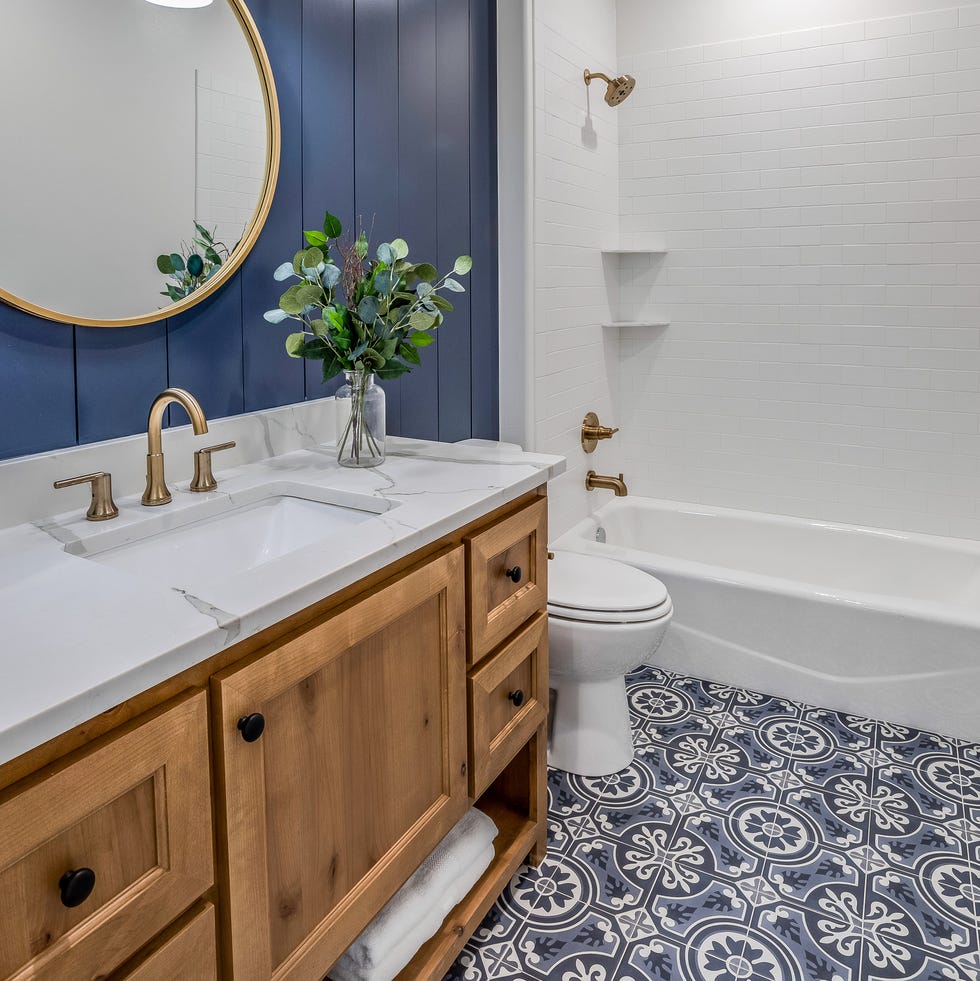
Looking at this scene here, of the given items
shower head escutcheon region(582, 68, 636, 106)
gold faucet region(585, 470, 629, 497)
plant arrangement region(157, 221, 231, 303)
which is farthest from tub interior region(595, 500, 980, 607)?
plant arrangement region(157, 221, 231, 303)

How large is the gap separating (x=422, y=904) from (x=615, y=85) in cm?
251

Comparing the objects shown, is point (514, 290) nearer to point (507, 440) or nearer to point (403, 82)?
point (507, 440)

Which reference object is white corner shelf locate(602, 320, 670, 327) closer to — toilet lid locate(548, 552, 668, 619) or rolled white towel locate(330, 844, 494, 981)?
toilet lid locate(548, 552, 668, 619)

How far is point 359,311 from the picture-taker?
4.95ft

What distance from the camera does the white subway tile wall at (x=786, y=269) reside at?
8.40 ft

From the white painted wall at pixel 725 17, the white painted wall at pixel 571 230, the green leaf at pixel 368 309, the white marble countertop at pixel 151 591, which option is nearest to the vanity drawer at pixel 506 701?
the white marble countertop at pixel 151 591

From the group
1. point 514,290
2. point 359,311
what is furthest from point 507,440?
point 359,311

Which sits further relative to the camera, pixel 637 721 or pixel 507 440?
pixel 507 440

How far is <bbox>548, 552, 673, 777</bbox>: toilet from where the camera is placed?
6.52ft

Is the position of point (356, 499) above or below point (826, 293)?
below

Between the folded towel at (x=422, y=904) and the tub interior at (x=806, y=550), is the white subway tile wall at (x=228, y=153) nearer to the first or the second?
the folded towel at (x=422, y=904)

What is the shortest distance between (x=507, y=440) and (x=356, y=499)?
1251 mm

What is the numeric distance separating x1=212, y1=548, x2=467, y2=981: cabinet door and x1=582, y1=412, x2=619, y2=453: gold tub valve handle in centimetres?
167

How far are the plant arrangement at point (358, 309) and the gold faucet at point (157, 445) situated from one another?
10.8 inches
